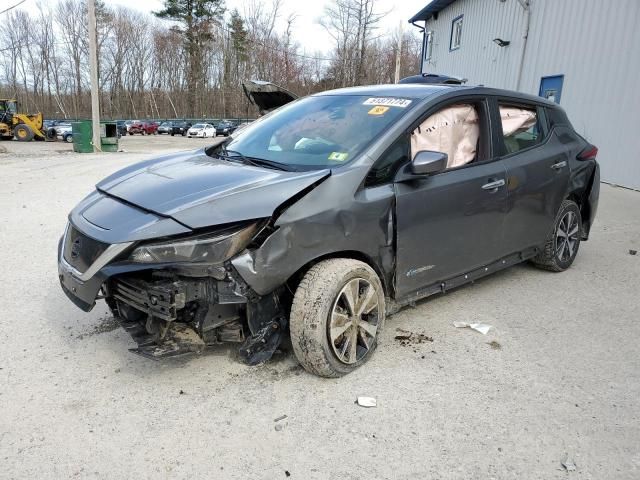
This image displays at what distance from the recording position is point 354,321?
3.11 m

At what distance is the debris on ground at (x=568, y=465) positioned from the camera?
→ 235cm

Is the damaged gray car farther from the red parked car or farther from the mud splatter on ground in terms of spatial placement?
the red parked car

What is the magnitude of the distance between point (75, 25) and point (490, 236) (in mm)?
72004

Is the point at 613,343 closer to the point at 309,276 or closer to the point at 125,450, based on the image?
the point at 309,276

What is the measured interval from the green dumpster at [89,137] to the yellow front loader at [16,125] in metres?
12.3

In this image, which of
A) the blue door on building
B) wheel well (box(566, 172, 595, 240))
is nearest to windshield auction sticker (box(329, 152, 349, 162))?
wheel well (box(566, 172, 595, 240))

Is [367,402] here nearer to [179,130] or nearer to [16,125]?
[16,125]

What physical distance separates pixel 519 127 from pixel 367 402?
2.78m

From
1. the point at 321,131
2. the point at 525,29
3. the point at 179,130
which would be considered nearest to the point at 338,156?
the point at 321,131

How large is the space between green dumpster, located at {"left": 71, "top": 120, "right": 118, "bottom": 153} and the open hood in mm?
12706

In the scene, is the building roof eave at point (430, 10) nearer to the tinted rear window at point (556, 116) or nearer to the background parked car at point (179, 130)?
the tinted rear window at point (556, 116)

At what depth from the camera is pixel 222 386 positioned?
299cm

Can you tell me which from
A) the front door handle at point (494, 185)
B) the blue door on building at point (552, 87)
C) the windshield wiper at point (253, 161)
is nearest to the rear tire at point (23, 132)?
the blue door on building at point (552, 87)

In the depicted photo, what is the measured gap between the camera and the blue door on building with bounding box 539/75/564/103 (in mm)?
12734
